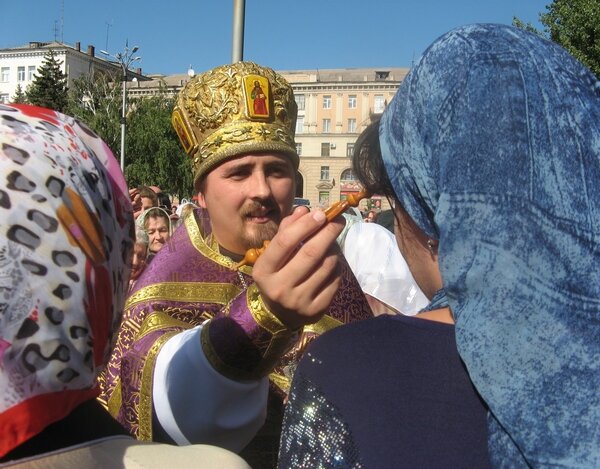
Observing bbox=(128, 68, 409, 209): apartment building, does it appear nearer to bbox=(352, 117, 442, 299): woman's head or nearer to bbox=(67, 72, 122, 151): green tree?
bbox=(67, 72, 122, 151): green tree

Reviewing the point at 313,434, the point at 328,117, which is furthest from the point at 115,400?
the point at 328,117

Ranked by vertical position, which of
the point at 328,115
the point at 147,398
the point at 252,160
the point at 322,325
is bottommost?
the point at 147,398

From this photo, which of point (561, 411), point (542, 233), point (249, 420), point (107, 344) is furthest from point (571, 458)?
point (249, 420)

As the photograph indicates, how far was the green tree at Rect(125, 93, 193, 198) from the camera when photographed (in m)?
35.0

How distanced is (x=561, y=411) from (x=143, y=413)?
1.27 m

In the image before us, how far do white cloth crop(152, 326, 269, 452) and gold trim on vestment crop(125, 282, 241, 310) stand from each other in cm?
44

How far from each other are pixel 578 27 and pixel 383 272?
17.3m

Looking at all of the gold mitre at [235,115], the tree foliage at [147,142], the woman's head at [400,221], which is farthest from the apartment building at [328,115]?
the woman's head at [400,221]

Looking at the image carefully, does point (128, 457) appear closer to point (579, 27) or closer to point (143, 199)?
point (143, 199)

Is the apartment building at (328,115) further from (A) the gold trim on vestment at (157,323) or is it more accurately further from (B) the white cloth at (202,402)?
(B) the white cloth at (202,402)

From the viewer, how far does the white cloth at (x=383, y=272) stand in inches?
120

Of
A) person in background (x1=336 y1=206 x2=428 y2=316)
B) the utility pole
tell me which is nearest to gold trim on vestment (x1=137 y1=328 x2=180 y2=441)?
person in background (x1=336 y1=206 x2=428 y2=316)

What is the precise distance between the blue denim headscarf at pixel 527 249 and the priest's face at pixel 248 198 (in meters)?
1.39

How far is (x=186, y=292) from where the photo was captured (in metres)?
2.39
